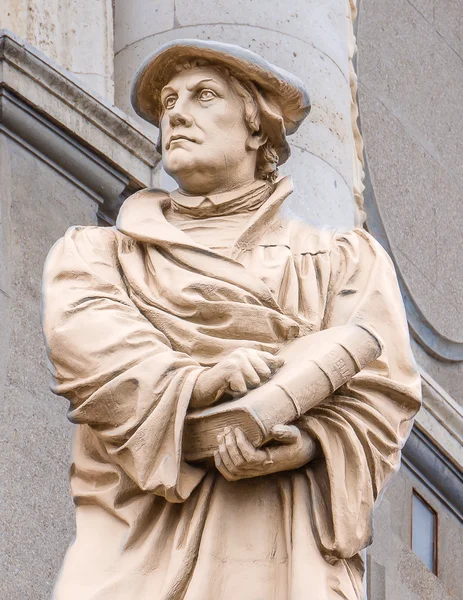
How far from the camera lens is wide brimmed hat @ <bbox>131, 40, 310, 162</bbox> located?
20.2 feet

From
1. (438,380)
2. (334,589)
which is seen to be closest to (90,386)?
(334,589)

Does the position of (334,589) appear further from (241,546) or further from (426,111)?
(426,111)

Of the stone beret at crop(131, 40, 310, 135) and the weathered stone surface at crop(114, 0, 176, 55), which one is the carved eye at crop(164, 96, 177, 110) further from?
the weathered stone surface at crop(114, 0, 176, 55)

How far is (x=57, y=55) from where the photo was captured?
26.7ft

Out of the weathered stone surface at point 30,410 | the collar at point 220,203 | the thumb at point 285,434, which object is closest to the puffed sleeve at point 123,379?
the thumb at point 285,434

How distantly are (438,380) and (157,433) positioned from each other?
4.69m

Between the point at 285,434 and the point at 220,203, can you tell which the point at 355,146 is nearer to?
the point at 220,203

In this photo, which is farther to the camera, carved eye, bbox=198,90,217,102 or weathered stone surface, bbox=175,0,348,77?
weathered stone surface, bbox=175,0,348,77

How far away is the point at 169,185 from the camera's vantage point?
796 centimetres

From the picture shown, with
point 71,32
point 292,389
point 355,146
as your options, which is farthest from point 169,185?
point 292,389

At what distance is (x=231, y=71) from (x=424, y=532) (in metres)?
3.65

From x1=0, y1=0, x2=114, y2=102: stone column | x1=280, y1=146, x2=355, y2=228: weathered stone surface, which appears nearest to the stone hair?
x1=280, y1=146, x2=355, y2=228: weathered stone surface

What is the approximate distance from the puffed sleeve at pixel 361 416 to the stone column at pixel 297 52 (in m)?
1.90

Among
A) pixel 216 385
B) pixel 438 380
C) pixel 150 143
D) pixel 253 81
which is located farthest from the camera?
pixel 438 380
